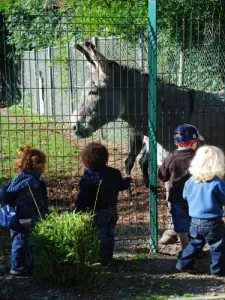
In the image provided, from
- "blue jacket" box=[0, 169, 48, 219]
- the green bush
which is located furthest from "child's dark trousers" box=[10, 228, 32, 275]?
the green bush

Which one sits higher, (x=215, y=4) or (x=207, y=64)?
(x=215, y=4)

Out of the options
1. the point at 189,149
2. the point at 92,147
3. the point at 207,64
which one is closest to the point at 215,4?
the point at 207,64

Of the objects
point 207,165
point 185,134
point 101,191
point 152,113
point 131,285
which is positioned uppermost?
point 152,113

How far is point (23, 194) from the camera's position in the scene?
4.63 metres

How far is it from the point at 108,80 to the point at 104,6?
16.9 ft

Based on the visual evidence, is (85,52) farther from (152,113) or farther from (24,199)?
(24,199)

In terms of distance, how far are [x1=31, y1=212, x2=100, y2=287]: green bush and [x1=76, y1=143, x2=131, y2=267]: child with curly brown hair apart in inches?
17.5

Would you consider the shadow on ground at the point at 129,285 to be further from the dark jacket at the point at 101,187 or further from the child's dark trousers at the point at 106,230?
the dark jacket at the point at 101,187

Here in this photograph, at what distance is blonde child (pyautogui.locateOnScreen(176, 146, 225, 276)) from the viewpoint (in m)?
4.55

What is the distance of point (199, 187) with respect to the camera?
464 cm

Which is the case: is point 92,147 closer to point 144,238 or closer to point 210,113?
point 144,238

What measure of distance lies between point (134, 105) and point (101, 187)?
1.54m

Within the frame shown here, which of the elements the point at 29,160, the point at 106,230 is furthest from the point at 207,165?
the point at 29,160

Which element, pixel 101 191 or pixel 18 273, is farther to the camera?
pixel 101 191
